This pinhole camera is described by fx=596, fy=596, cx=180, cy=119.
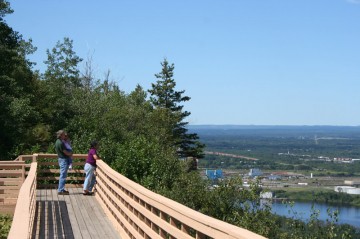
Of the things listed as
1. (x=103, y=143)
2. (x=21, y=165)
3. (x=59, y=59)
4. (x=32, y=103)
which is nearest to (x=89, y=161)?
Result: (x=21, y=165)

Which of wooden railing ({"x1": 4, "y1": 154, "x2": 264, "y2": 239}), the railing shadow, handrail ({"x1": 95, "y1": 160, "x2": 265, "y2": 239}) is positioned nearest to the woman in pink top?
wooden railing ({"x1": 4, "y1": 154, "x2": 264, "y2": 239})

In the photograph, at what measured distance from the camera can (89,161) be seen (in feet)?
53.8

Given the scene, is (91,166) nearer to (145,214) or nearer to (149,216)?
(145,214)

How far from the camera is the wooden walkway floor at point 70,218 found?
11.2 metres

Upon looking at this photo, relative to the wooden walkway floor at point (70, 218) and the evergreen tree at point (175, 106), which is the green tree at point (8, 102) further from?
the evergreen tree at point (175, 106)

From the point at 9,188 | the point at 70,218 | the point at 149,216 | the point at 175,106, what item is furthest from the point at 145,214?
the point at 175,106

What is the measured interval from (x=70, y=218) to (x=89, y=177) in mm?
3514

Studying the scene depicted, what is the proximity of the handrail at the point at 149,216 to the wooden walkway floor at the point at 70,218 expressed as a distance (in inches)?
9.7

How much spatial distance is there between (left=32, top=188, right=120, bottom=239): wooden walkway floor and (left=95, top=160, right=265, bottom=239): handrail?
25cm

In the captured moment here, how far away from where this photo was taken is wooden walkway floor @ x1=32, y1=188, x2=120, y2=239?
11.2 metres

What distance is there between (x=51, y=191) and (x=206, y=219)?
1228 cm

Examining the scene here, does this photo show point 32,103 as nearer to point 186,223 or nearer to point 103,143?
point 103,143

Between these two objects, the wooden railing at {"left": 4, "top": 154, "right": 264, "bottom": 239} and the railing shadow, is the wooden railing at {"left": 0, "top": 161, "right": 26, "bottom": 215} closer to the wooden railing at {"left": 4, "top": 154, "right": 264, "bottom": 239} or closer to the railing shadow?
the railing shadow

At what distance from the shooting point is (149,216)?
28.6ft
